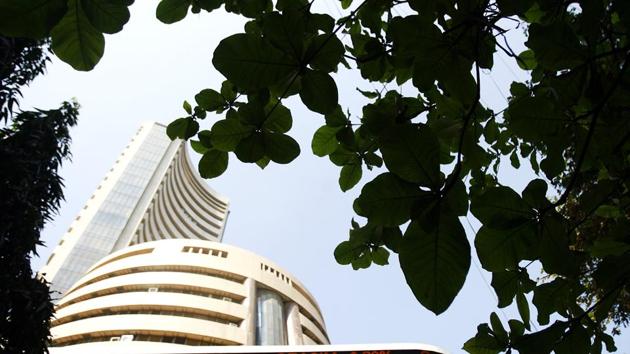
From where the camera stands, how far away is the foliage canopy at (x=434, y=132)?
66cm

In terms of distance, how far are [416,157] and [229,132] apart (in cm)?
54

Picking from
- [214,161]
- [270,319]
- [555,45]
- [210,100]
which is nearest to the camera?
[555,45]

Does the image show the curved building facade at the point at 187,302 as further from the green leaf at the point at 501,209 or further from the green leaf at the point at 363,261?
the green leaf at the point at 501,209

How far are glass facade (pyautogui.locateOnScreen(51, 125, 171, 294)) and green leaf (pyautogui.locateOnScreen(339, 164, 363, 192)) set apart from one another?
43.2 metres

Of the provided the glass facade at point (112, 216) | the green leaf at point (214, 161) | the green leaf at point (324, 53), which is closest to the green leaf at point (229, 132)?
the green leaf at point (214, 161)

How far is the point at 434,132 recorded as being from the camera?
0.98 m

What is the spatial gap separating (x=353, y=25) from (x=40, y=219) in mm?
6630

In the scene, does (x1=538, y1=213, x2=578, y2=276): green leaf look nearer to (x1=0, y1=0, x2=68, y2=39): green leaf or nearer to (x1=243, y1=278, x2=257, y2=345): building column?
(x1=0, y1=0, x2=68, y2=39): green leaf

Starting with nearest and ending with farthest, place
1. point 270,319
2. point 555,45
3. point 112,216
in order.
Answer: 1. point 555,45
2. point 270,319
3. point 112,216

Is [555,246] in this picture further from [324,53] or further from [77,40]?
[77,40]

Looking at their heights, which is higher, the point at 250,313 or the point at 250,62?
the point at 250,313

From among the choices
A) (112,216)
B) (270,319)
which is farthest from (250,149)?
(112,216)

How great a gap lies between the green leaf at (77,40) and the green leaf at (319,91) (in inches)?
15.2

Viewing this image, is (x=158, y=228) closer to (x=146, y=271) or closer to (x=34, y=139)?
(x=146, y=271)
